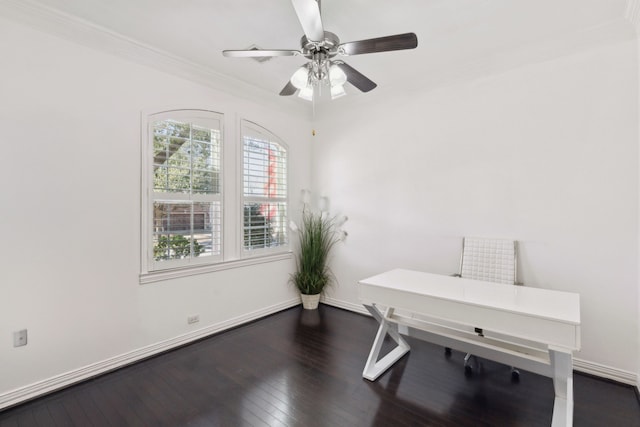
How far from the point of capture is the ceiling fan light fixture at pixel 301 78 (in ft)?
7.20

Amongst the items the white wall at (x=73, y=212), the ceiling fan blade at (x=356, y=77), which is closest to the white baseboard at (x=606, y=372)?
the ceiling fan blade at (x=356, y=77)

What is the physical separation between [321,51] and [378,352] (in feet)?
7.67

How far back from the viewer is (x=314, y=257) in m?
4.07

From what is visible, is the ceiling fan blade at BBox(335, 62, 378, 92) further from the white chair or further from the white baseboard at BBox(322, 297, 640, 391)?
the white baseboard at BBox(322, 297, 640, 391)

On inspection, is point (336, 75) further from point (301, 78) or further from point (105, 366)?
point (105, 366)

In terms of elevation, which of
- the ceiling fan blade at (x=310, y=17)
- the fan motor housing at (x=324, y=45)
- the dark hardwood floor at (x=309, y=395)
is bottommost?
the dark hardwood floor at (x=309, y=395)

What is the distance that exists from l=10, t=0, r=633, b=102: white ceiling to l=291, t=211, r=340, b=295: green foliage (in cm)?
A: 205

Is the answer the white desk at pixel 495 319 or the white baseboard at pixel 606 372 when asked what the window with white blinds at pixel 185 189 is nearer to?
the white desk at pixel 495 319

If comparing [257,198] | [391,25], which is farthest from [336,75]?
[257,198]

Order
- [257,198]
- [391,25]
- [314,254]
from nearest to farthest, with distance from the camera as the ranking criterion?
[391,25], [257,198], [314,254]

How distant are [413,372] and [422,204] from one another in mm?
1723

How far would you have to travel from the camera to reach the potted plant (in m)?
4.09

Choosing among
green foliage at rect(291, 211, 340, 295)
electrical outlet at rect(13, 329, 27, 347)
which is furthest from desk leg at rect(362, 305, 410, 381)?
electrical outlet at rect(13, 329, 27, 347)

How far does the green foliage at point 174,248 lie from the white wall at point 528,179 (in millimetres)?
1967
